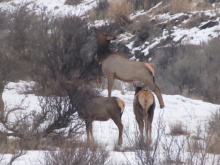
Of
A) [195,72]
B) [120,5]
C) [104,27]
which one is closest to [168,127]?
[104,27]

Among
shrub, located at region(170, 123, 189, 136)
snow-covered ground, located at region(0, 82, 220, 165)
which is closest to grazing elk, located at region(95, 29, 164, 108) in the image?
snow-covered ground, located at region(0, 82, 220, 165)

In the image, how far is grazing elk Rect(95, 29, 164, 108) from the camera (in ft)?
42.8

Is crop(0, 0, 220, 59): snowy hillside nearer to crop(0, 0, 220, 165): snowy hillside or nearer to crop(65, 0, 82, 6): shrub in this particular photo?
crop(0, 0, 220, 165): snowy hillside

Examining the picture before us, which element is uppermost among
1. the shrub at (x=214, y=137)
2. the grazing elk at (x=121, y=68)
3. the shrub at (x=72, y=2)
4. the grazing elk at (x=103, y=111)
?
the shrub at (x=72, y=2)

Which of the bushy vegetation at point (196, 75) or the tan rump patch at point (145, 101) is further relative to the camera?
the bushy vegetation at point (196, 75)

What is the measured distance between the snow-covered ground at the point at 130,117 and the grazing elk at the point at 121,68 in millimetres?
884

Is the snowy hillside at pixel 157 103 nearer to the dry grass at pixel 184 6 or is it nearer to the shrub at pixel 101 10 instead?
the dry grass at pixel 184 6

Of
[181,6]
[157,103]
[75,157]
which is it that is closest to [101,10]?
[181,6]

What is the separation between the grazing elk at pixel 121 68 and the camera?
13039 millimetres

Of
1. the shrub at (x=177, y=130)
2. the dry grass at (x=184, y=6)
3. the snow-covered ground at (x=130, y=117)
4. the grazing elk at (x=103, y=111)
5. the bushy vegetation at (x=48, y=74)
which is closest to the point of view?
the snow-covered ground at (x=130, y=117)

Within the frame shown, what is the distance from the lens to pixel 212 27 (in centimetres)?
3020

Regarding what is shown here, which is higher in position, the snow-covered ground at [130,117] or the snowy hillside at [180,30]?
the snowy hillside at [180,30]

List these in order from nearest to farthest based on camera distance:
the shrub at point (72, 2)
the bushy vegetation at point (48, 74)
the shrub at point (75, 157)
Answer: the shrub at point (75, 157), the bushy vegetation at point (48, 74), the shrub at point (72, 2)

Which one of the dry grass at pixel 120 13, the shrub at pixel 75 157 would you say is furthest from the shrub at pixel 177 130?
the dry grass at pixel 120 13
